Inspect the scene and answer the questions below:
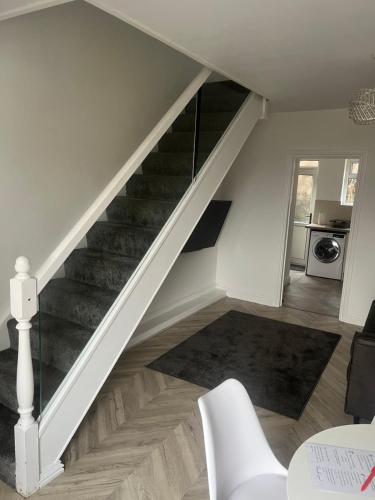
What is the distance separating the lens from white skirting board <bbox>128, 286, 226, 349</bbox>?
4207mm

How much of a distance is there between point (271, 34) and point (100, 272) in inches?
79.4

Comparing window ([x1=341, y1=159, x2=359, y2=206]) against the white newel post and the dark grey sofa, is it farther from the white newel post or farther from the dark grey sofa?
the white newel post

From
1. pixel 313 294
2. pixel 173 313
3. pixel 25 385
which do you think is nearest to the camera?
pixel 25 385

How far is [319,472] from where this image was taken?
131cm

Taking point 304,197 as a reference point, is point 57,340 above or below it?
below

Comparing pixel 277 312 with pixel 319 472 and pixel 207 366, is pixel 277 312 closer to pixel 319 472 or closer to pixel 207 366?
pixel 207 366

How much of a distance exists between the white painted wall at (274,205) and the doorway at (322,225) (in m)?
1.07

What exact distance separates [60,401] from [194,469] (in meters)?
0.93

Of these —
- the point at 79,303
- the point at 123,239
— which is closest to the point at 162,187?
the point at 123,239

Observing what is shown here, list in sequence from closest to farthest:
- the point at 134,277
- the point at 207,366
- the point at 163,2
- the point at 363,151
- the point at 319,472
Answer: the point at 319,472 < the point at 163,2 < the point at 134,277 < the point at 207,366 < the point at 363,151

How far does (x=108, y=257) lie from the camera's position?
288 cm

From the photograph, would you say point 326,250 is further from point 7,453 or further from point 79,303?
point 7,453

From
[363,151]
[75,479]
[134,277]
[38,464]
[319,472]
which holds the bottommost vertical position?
[75,479]

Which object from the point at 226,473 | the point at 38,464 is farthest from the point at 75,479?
the point at 226,473
